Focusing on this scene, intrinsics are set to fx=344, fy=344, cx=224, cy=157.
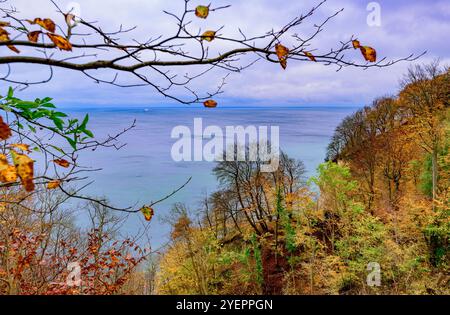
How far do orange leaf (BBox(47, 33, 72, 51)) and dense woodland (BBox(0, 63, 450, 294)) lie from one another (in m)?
14.3

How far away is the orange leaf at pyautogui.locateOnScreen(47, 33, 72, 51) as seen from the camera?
1255mm

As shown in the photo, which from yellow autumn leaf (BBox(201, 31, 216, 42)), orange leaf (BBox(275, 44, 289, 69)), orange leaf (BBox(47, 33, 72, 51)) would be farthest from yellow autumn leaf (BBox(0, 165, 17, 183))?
orange leaf (BBox(275, 44, 289, 69))

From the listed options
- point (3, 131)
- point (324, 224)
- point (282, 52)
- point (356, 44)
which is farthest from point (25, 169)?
point (324, 224)

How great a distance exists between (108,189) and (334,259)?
91.3 feet

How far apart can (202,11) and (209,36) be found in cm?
12

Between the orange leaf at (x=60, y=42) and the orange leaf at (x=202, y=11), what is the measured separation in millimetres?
540

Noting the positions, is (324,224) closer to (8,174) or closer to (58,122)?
(58,122)

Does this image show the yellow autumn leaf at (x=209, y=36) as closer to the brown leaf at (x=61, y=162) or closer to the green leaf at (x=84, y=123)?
the green leaf at (x=84, y=123)

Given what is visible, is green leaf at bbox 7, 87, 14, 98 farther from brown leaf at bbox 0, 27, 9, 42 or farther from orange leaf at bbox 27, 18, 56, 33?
orange leaf at bbox 27, 18, 56, 33

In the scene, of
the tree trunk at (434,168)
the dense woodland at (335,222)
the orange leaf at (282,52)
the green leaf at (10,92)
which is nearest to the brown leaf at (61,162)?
the green leaf at (10,92)
